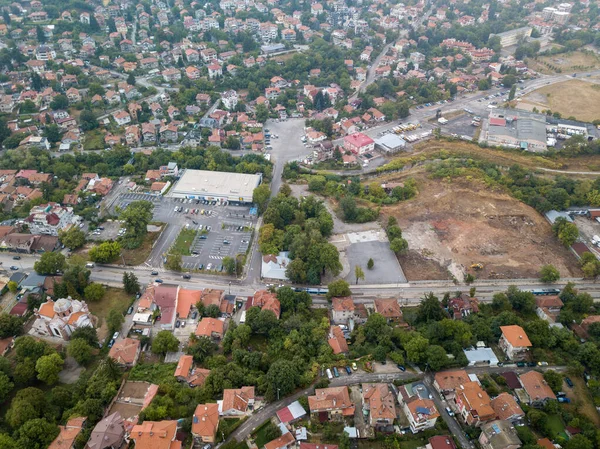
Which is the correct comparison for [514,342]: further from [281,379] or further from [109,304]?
[109,304]

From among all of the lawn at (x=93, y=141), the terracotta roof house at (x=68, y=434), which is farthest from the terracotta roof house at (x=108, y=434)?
the lawn at (x=93, y=141)

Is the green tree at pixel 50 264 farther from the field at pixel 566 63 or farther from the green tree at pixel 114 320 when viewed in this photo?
the field at pixel 566 63

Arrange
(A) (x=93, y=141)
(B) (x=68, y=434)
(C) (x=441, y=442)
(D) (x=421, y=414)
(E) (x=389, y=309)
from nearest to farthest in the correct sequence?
1. (C) (x=441, y=442)
2. (B) (x=68, y=434)
3. (D) (x=421, y=414)
4. (E) (x=389, y=309)
5. (A) (x=93, y=141)

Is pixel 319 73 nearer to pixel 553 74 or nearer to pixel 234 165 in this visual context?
pixel 234 165

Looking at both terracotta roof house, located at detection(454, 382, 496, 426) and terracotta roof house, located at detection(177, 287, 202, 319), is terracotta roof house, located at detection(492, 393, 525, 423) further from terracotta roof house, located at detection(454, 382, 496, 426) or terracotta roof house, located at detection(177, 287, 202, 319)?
terracotta roof house, located at detection(177, 287, 202, 319)

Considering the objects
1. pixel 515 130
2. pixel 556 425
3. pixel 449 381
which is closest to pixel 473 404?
pixel 449 381
